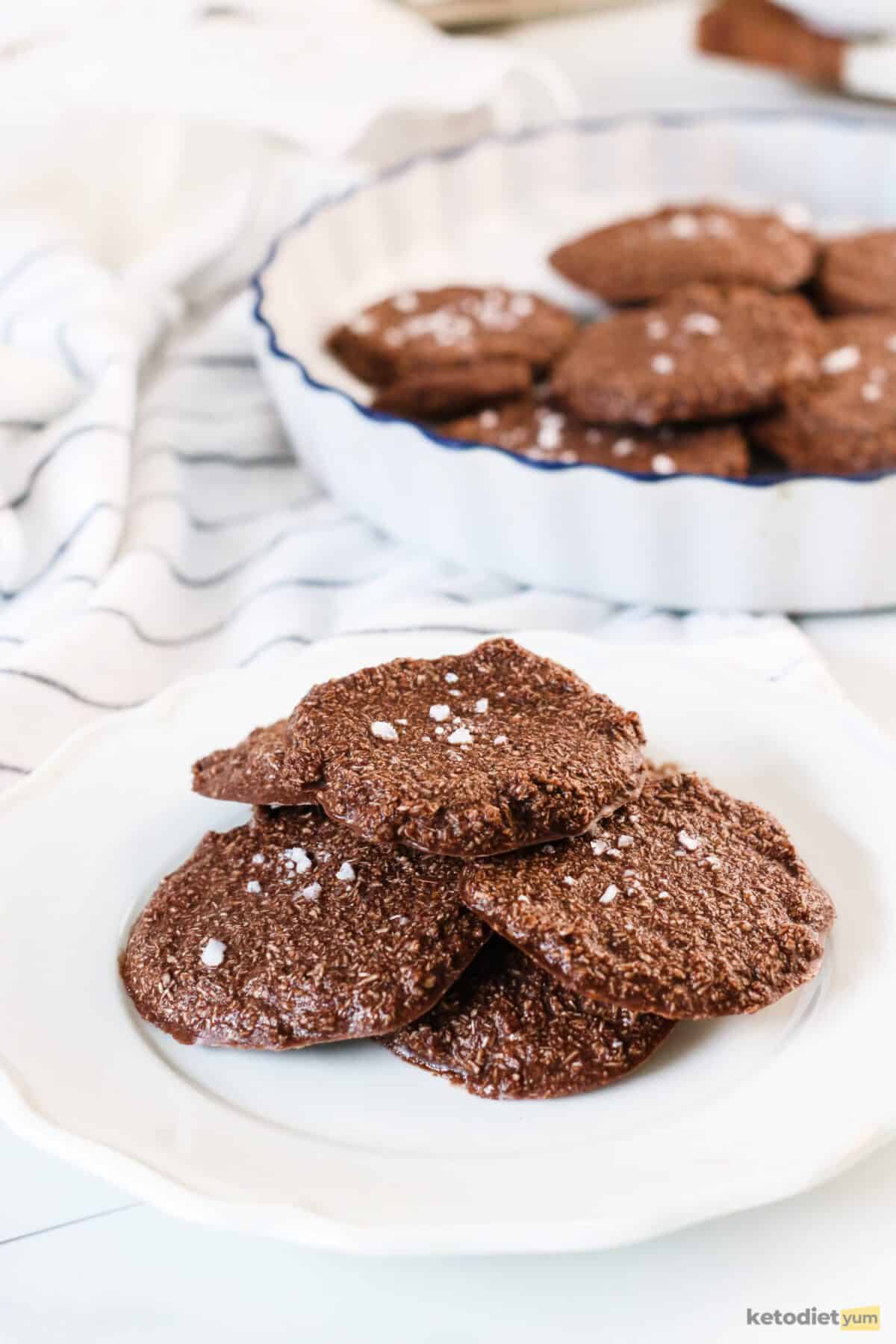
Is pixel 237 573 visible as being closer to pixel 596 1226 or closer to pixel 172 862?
pixel 172 862

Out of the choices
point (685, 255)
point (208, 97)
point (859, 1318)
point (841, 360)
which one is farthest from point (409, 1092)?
point (208, 97)

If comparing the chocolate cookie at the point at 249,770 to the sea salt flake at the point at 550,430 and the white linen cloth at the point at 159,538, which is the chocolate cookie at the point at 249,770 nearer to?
the white linen cloth at the point at 159,538

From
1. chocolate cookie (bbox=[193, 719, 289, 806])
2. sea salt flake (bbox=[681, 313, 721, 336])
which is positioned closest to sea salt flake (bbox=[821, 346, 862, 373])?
sea salt flake (bbox=[681, 313, 721, 336])

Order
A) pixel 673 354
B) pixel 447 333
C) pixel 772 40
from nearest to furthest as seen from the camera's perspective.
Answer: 1. pixel 673 354
2. pixel 447 333
3. pixel 772 40

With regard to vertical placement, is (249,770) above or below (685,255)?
above

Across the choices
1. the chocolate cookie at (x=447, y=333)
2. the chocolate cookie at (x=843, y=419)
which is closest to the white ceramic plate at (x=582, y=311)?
the chocolate cookie at (x=447, y=333)

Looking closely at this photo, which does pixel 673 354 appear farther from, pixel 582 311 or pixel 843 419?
pixel 582 311

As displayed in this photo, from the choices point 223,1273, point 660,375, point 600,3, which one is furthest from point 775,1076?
point 600,3
